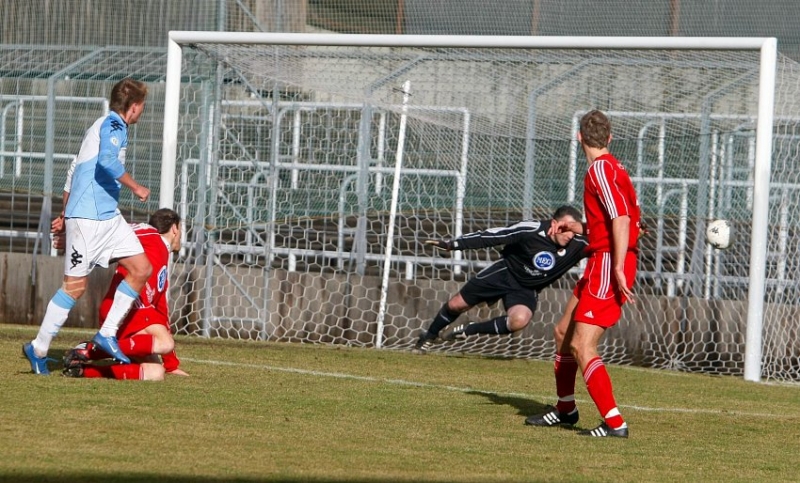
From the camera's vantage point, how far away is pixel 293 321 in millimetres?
13117

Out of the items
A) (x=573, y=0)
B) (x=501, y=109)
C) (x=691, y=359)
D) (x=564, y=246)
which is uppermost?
(x=573, y=0)

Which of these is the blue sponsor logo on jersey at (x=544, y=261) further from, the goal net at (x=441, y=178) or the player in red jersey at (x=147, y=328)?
the player in red jersey at (x=147, y=328)

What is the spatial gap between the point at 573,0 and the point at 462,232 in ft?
13.4

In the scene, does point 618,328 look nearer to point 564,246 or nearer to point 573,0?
point 564,246

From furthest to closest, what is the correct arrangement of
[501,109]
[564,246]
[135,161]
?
[135,161]
[501,109]
[564,246]

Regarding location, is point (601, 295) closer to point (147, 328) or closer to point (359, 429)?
point (359, 429)

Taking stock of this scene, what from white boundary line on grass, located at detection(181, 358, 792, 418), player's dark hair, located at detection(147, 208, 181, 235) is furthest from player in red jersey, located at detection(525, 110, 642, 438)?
player's dark hair, located at detection(147, 208, 181, 235)

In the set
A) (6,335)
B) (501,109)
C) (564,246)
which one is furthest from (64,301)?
(501,109)

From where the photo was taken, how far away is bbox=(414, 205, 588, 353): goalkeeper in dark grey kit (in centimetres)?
1105

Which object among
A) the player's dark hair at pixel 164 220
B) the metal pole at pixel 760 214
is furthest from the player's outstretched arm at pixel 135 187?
the metal pole at pixel 760 214

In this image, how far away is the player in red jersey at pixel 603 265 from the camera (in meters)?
6.52

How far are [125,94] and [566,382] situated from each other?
330 cm

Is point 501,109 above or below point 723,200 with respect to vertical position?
above

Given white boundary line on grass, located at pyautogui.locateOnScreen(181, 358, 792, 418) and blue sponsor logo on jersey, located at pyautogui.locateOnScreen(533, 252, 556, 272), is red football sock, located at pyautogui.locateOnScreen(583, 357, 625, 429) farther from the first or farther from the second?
blue sponsor logo on jersey, located at pyautogui.locateOnScreen(533, 252, 556, 272)
